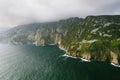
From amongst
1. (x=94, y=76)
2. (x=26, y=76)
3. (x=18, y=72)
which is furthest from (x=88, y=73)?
(x=18, y=72)

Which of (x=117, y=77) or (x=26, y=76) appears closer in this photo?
(x=117, y=77)

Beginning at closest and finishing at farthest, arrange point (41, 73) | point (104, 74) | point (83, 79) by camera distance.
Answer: point (83, 79)
point (104, 74)
point (41, 73)

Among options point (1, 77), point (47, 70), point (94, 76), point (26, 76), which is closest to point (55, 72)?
point (47, 70)

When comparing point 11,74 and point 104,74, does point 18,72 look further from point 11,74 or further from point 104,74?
point 104,74

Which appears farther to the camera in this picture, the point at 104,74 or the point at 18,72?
the point at 18,72

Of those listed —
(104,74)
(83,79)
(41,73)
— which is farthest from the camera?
(41,73)

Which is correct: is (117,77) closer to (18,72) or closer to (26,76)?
(26,76)

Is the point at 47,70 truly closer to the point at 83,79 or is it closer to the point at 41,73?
the point at 41,73

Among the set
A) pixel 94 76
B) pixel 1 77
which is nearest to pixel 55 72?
pixel 94 76
